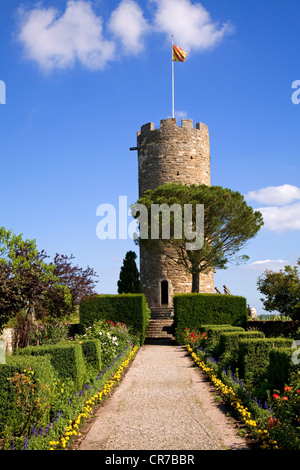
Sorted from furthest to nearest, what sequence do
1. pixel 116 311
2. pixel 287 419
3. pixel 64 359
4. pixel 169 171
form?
1. pixel 169 171
2. pixel 116 311
3. pixel 64 359
4. pixel 287 419

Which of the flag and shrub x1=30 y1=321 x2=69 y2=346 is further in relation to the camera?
the flag

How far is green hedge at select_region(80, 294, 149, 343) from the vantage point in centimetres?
1938

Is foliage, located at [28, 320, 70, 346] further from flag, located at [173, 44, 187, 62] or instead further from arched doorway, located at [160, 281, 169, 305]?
flag, located at [173, 44, 187, 62]

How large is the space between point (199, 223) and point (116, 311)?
7477mm

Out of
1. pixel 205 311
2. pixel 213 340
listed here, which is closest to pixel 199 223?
pixel 205 311

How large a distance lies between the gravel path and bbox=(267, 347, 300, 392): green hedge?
1.13 metres

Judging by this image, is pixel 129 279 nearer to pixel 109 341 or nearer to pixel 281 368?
pixel 109 341

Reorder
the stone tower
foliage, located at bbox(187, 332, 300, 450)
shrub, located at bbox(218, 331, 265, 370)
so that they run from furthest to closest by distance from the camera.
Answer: the stone tower < shrub, located at bbox(218, 331, 265, 370) < foliage, located at bbox(187, 332, 300, 450)

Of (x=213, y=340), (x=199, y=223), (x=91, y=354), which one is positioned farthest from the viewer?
(x=199, y=223)

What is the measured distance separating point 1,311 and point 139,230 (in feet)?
46.4

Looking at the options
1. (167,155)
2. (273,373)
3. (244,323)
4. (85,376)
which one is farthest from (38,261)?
(167,155)

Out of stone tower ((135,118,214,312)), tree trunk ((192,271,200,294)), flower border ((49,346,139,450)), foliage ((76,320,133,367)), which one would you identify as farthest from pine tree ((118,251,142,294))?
flower border ((49,346,139,450))

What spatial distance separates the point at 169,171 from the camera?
92.4 feet

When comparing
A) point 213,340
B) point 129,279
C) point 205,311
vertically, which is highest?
point 129,279
